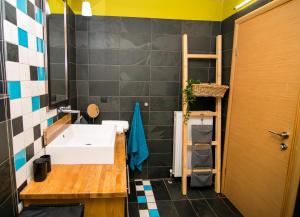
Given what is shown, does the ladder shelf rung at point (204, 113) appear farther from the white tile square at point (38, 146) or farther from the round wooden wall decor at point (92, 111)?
the white tile square at point (38, 146)

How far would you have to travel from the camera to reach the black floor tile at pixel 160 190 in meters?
2.51

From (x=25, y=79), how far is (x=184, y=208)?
202 cm

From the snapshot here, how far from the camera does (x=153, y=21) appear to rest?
2.59m

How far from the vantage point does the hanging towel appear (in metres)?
2.68

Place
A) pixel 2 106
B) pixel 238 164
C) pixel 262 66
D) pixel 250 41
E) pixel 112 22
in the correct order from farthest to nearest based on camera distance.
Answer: pixel 112 22 < pixel 238 164 < pixel 250 41 < pixel 262 66 < pixel 2 106

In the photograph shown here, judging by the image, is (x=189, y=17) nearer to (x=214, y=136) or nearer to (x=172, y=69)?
(x=172, y=69)

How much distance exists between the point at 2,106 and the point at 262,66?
204cm

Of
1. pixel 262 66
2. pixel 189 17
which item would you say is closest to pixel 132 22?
pixel 189 17

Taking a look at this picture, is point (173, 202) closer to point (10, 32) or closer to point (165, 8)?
point (10, 32)

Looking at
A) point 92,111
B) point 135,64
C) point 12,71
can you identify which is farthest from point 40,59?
point 135,64

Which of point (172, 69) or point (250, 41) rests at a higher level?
point (250, 41)

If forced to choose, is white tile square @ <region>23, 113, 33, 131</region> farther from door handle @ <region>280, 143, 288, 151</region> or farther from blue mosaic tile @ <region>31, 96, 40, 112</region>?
door handle @ <region>280, 143, 288, 151</region>

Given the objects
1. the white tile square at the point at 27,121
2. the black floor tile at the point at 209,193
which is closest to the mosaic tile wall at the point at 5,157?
the white tile square at the point at 27,121

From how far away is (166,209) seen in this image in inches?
90.3
